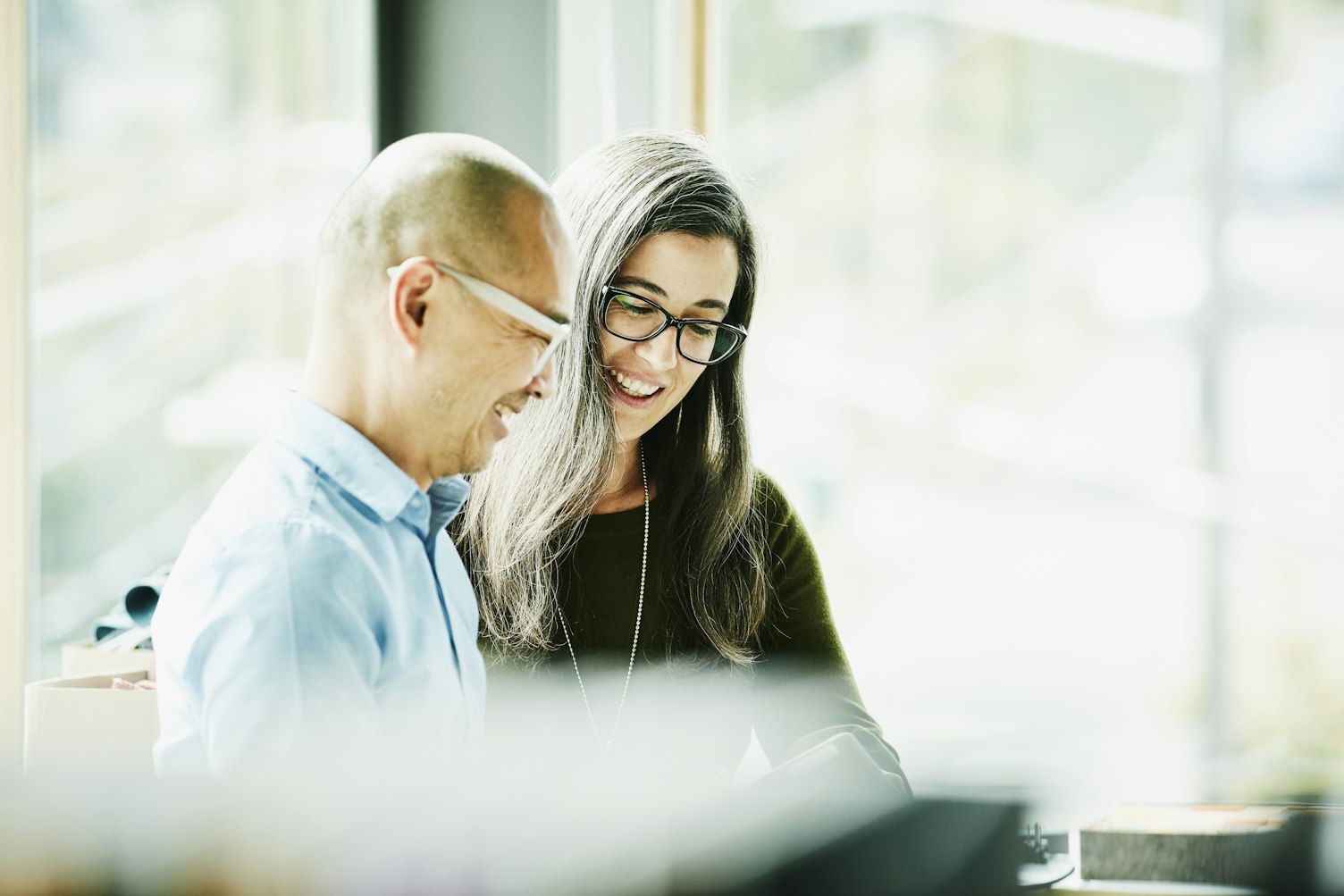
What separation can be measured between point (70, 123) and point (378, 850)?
2.31 metres

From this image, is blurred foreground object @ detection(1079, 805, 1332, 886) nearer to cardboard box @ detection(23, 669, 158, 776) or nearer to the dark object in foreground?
the dark object in foreground

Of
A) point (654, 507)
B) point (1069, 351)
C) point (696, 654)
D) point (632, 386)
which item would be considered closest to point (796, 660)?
point (696, 654)

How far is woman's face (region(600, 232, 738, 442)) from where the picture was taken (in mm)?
1595

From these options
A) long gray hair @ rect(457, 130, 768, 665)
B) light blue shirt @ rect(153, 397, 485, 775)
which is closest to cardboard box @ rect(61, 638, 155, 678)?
long gray hair @ rect(457, 130, 768, 665)

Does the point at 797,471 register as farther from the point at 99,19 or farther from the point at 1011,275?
the point at 99,19

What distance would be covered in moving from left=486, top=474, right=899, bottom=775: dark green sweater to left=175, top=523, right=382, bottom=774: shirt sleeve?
738 mm

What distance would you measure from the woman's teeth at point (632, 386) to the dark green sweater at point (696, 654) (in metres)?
0.20

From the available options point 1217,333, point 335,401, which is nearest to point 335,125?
point 335,401

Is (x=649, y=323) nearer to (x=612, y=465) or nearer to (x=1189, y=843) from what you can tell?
(x=612, y=465)

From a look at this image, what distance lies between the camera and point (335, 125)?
2.96m

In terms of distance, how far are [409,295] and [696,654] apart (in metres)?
0.90

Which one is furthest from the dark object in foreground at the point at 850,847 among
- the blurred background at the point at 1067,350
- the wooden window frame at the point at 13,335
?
the blurred background at the point at 1067,350

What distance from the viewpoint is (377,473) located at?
0.95 metres

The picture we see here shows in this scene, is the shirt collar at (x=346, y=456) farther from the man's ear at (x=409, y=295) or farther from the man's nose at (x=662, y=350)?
the man's nose at (x=662, y=350)
